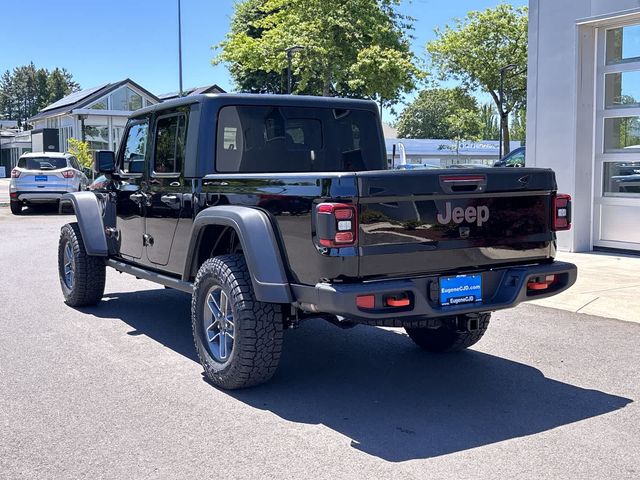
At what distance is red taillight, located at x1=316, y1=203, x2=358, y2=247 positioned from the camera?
4.16 meters

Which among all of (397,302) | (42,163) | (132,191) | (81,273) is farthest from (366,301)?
(42,163)

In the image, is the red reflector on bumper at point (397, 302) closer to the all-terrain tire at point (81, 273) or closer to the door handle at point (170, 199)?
the door handle at point (170, 199)

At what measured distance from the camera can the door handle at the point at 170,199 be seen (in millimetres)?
5828

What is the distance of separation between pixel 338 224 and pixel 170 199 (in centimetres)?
218

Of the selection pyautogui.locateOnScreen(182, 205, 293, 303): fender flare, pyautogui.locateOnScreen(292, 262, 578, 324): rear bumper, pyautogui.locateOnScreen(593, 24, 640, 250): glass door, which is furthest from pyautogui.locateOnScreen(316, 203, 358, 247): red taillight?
pyautogui.locateOnScreen(593, 24, 640, 250): glass door

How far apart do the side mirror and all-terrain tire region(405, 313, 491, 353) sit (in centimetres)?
314

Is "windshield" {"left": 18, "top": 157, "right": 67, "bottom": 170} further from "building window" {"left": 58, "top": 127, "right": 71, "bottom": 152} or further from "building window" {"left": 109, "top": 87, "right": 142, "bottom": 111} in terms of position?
"building window" {"left": 58, "top": 127, "right": 71, "bottom": 152}

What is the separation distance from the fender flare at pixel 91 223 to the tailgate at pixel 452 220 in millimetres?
3786

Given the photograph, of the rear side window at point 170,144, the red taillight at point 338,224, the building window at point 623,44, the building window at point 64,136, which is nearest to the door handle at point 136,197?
the rear side window at point 170,144

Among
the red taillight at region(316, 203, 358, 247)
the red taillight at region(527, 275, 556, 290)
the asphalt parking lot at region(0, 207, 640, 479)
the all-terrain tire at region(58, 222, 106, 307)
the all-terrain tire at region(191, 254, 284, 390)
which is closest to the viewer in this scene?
the asphalt parking lot at region(0, 207, 640, 479)

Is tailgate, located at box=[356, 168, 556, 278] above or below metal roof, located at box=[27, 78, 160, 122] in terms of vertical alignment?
below

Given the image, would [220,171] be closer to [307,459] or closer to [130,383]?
[130,383]

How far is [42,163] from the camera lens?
20422 millimetres

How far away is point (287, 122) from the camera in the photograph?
605cm
